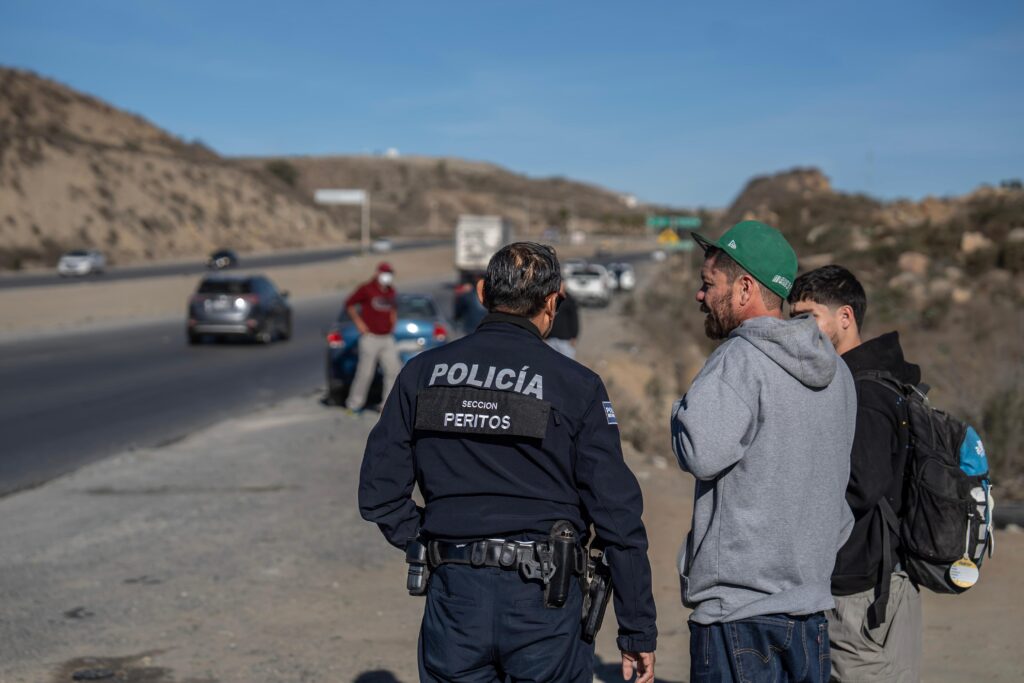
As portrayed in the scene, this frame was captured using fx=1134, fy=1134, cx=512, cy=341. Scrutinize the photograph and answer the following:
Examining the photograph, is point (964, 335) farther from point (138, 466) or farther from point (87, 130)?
point (87, 130)

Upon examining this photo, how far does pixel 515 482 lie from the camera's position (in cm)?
295

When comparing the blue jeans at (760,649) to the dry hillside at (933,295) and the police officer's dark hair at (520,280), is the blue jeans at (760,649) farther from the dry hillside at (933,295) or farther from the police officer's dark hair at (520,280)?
the dry hillside at (933,295)

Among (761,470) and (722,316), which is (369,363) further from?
(761,470)

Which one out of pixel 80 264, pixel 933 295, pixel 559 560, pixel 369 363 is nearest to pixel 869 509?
pixel 559 560

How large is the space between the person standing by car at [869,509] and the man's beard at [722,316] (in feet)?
1.43

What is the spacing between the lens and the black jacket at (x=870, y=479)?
3303 millimetres

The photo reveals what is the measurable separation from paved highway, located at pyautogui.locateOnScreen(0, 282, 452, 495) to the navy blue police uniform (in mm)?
7916

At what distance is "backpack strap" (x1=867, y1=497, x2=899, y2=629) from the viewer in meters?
3.43

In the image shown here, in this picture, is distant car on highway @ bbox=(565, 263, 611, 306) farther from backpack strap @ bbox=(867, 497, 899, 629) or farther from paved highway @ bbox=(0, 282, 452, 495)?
backpack strap @ bbox=(867, 497, 899, 629)

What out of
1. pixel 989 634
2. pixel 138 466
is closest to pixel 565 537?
pixel 989 634

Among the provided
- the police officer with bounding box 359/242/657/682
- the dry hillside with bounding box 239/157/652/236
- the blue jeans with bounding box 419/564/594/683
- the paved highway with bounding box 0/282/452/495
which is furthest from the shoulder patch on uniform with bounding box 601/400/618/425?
the dry hillside with bounding box 239/157/652/236

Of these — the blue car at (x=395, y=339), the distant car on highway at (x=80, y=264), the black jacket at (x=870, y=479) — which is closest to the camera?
the black jacket at (x=870, y=479)

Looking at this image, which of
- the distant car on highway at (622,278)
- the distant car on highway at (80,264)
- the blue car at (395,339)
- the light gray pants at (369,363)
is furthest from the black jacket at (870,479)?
the distant car on highway at (80,264)

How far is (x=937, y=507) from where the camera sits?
340cm
